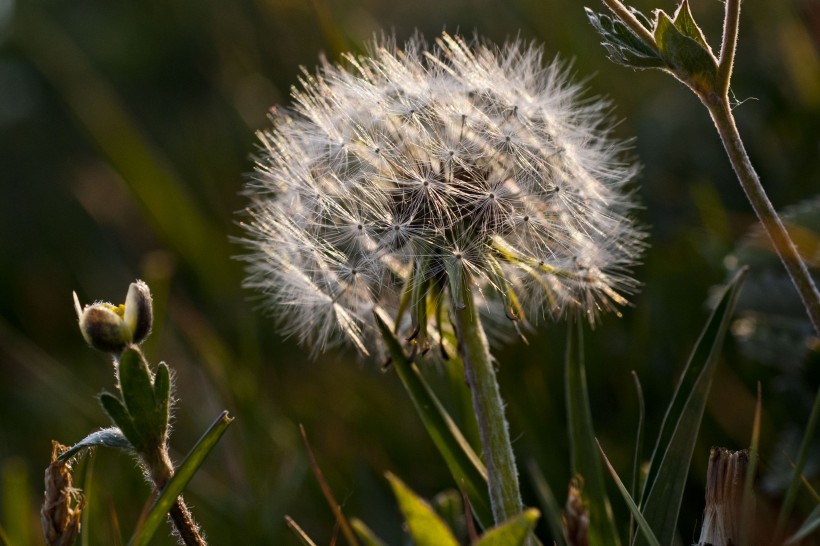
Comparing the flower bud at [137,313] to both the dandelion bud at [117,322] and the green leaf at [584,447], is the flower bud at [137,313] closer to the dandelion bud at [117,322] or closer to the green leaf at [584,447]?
the dandelion bud at [117,322]

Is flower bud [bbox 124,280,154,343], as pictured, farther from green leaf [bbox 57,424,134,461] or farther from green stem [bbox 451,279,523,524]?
green stem [bbox 451,279,523,524]

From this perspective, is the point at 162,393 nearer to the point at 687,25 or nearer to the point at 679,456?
the point at 679,456

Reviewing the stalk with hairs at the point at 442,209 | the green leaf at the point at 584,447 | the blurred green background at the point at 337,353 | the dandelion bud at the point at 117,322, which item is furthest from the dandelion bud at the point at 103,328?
the green leaf at the point at 584,447

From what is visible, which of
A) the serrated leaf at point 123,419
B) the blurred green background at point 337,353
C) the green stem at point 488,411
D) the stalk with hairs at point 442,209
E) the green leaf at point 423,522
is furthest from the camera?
the blurred green background at point 337,353

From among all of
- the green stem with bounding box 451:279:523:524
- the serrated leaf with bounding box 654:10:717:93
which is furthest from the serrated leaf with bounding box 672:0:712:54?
the green stem with bounding box 451:279:523:524

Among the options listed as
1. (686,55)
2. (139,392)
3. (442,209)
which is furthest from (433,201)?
(139,392)

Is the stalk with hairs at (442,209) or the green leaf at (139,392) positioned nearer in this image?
the green leaf at (139,392)

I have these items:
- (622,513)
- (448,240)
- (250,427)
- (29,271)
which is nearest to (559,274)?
(448,240)
